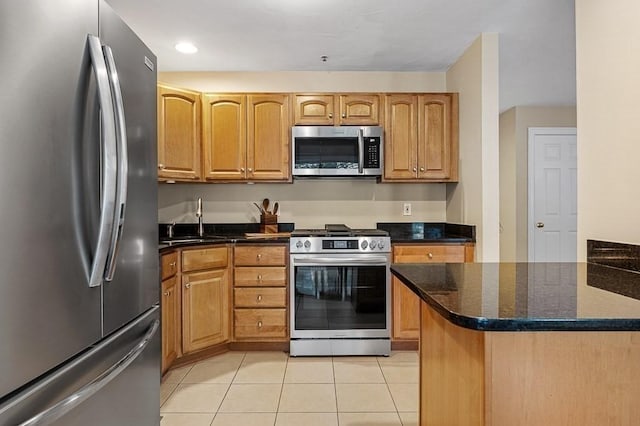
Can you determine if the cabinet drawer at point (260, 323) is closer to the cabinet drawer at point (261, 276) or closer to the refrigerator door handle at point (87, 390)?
the cabinet drawer at point (261, 276)

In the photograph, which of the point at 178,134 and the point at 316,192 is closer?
the point at 178,134

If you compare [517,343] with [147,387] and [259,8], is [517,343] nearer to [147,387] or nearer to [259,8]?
[147,387]

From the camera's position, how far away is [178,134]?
3137mm

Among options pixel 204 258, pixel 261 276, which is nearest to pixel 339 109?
pixel 261 276

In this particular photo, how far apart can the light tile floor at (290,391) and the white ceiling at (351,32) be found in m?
2.43

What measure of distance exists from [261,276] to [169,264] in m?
0.74

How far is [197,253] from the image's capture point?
115 inches

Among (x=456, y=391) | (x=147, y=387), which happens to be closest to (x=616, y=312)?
(x=456, y=391)

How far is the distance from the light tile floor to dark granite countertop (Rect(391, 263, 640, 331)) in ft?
3.79

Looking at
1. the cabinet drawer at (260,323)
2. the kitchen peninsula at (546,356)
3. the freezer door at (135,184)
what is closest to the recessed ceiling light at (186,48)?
the freezer door at (135,184)

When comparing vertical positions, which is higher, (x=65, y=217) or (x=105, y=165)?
(x=105, y=165)

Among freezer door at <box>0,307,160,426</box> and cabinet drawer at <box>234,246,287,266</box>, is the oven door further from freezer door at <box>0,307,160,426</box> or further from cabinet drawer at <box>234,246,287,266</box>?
freezer door at <box>0,307,160,426</box>

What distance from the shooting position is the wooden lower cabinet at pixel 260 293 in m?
3.11

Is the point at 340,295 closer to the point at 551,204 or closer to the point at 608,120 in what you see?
the point at 608,120
